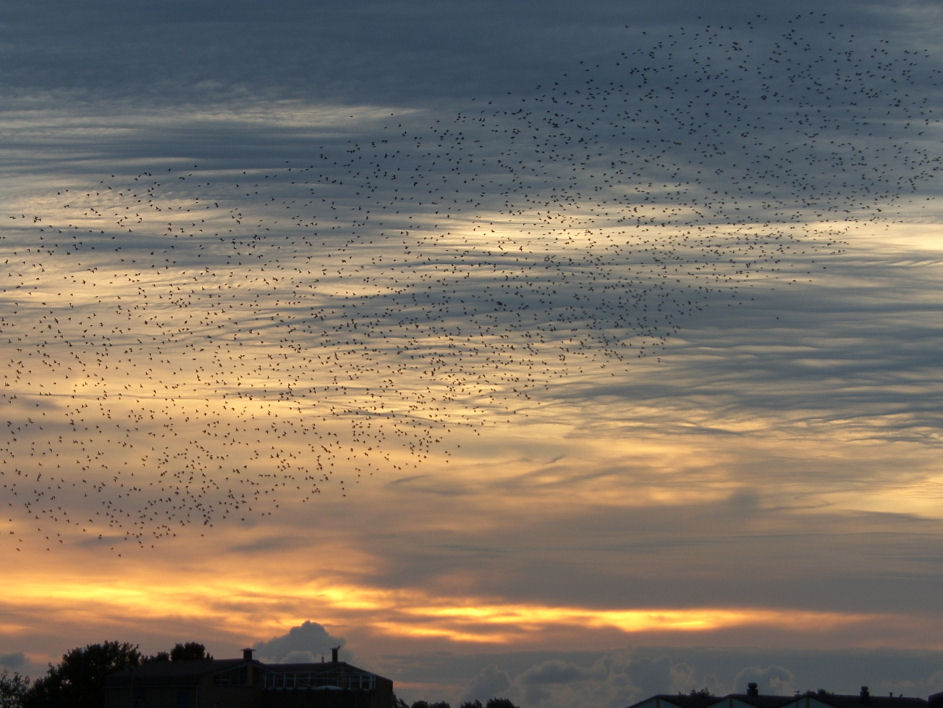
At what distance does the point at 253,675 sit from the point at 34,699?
4285 cm

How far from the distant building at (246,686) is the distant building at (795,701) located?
27261mm

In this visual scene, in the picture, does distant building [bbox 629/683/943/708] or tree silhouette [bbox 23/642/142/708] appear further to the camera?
tree silhouette [bbox 23/642/142/708]

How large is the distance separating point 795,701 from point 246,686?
5239cm

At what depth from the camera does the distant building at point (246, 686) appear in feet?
397

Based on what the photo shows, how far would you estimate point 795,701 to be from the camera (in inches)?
4724

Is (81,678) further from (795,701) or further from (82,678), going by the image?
(795,701)

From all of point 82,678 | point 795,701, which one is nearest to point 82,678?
point 82,678

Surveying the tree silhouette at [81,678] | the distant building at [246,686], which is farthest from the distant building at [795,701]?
the tree silhouette at [81,678]

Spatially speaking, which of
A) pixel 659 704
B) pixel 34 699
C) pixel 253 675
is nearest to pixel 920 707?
pixel 659 704

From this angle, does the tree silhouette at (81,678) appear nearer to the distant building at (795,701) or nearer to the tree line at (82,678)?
the tree line at (82,678)

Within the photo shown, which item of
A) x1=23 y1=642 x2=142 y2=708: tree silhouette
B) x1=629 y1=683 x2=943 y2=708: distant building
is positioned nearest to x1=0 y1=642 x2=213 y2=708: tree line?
x1=23 y1=642 x2=142 y2=708: tree silhouette

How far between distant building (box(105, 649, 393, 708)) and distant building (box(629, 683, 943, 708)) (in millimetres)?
27261

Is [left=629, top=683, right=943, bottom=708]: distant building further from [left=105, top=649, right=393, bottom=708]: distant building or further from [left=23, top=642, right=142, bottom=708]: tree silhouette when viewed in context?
[left=23, top=642, right=142, bottom=708]: tree silhouette

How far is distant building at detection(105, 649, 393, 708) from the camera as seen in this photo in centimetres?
12106
